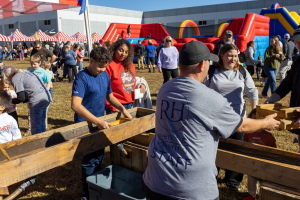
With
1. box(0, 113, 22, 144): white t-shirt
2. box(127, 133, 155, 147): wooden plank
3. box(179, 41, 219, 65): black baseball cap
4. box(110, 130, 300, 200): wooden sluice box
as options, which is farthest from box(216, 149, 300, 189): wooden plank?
box(0, 113, 22, 144): white t-shirt

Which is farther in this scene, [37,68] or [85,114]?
[37,68]

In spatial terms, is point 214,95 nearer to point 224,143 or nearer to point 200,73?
point 200,73

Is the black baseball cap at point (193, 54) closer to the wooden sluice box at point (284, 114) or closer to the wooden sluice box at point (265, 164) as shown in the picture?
the wooden sluice box at point (284, 114)

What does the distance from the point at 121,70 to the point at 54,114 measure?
4448 mm

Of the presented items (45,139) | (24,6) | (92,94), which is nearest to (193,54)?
(92,94)

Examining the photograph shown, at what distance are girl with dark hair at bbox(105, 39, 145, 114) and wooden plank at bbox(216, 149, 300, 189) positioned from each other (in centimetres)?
195

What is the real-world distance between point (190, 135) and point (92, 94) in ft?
5.66

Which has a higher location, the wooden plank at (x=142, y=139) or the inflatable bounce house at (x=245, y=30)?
the inflatable bounce house at (x=245, y=30)

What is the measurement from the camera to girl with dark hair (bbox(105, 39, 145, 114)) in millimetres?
3799

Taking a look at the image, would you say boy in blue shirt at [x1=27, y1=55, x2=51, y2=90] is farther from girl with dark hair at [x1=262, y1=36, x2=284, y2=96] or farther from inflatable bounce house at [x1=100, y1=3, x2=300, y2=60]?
inflatable bounce house at [x1=100, y1=3, x2=300, y2=60]

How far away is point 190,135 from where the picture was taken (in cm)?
159

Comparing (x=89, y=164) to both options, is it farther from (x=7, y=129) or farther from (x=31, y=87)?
(x=31, y=87)

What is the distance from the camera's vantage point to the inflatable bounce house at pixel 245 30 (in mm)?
15531

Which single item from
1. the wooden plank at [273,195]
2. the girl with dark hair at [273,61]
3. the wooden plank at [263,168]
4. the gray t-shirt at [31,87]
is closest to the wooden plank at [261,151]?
the wooden plank at [263,168]
